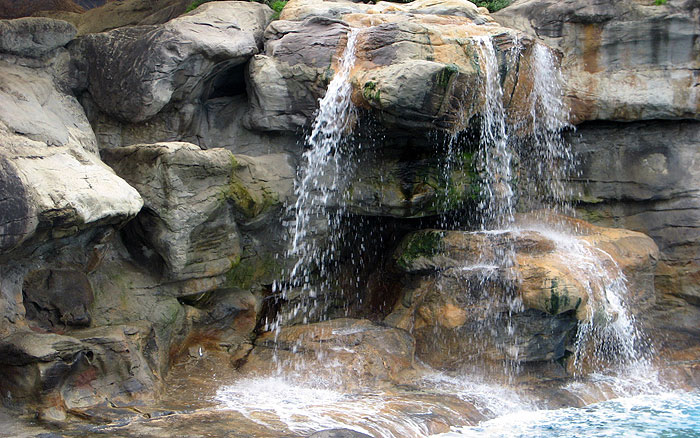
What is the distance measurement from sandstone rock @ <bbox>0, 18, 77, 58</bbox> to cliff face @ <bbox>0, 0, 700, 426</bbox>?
26 millimetres

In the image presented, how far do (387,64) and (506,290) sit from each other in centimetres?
316

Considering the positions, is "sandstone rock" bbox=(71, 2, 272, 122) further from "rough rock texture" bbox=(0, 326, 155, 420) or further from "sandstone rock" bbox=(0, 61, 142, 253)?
"rough rock texture" bbox=(0, 326, 155, 420)

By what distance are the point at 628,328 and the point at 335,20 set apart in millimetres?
5697

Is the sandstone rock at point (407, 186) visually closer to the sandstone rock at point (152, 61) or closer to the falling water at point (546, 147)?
the falling water at point (546, 147)

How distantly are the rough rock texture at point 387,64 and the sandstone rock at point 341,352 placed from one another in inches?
105

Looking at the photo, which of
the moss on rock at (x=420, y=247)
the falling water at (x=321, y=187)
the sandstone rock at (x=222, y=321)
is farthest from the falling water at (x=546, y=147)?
the sandstone rock at (x=222, y=321)

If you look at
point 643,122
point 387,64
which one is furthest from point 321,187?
point 643,122

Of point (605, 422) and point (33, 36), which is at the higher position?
point (33, 36)

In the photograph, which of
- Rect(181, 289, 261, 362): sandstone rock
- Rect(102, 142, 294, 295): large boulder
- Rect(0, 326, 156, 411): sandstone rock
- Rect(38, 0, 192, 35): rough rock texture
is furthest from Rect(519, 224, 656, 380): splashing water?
Rect(38, 0, 192, 35): rough rock texture

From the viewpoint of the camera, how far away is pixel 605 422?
7.78 m

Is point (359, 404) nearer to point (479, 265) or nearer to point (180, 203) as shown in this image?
point (479, 265)

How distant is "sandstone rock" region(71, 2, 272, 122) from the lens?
353 inches

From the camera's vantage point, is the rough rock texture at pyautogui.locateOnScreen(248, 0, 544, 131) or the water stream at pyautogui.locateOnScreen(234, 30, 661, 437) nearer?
the water stream at pyautogui.locateOnScreen(234, 30, 661, 437)

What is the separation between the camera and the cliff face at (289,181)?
7309 millimetres
